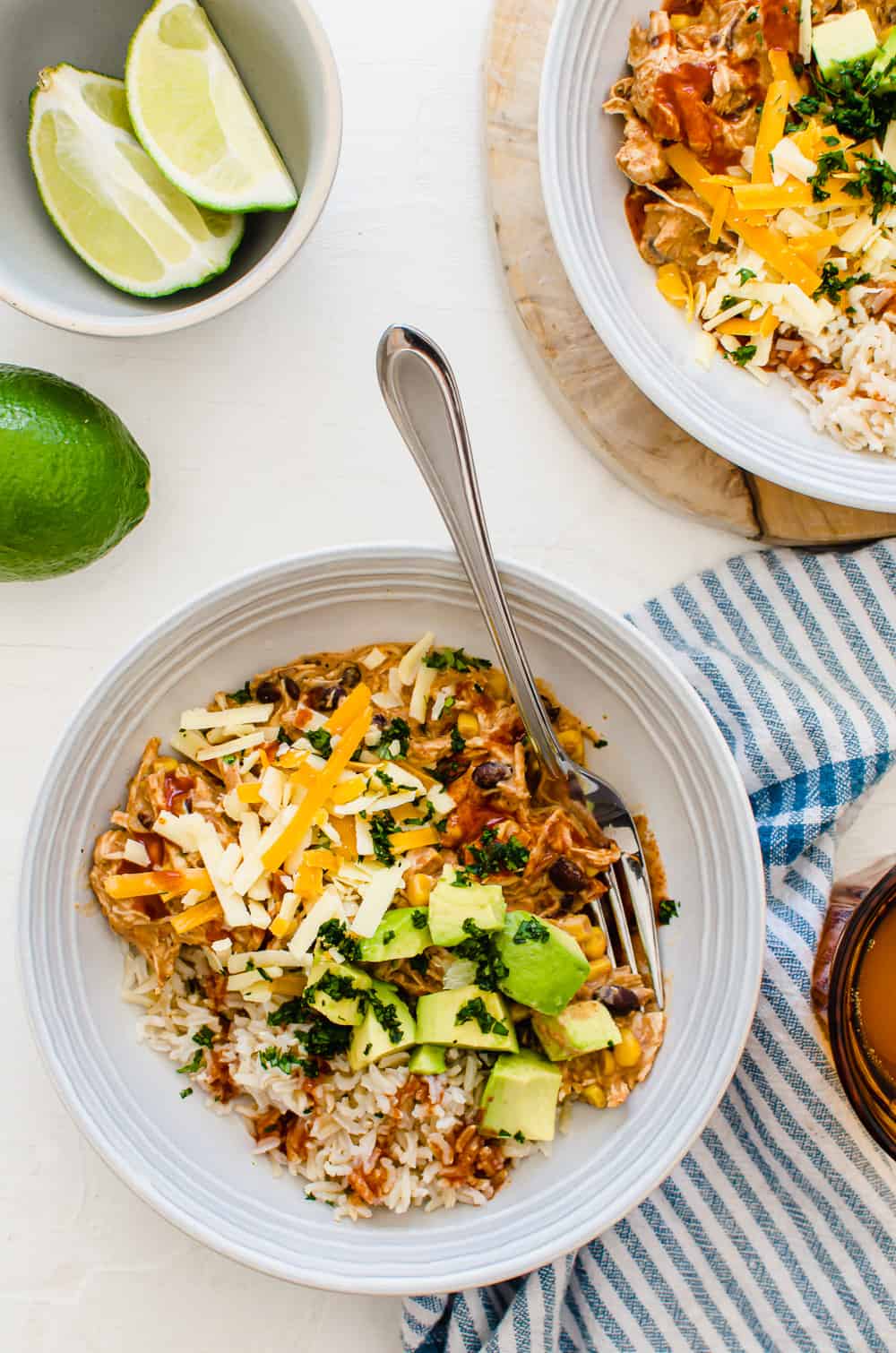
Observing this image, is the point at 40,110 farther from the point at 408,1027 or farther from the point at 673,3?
the point at 408,1027

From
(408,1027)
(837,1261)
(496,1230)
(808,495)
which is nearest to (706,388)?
(808,495)

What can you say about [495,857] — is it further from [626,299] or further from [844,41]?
[844,41]

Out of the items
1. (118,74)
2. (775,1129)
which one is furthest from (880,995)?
(118,74)

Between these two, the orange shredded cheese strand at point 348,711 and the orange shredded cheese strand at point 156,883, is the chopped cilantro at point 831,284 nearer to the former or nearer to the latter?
the orange shredded cheese strand at point 348,711

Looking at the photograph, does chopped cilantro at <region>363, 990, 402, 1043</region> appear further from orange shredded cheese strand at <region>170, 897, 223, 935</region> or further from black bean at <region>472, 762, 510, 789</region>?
black bean at <region>472, 762, 510, 789</region>

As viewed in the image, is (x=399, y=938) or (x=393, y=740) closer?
(x=399, y=938)

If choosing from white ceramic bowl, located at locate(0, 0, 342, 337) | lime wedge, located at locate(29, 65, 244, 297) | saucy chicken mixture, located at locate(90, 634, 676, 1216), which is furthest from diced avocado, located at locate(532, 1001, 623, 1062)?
lime wedge, located at locate(29, 65, 244, 297)
